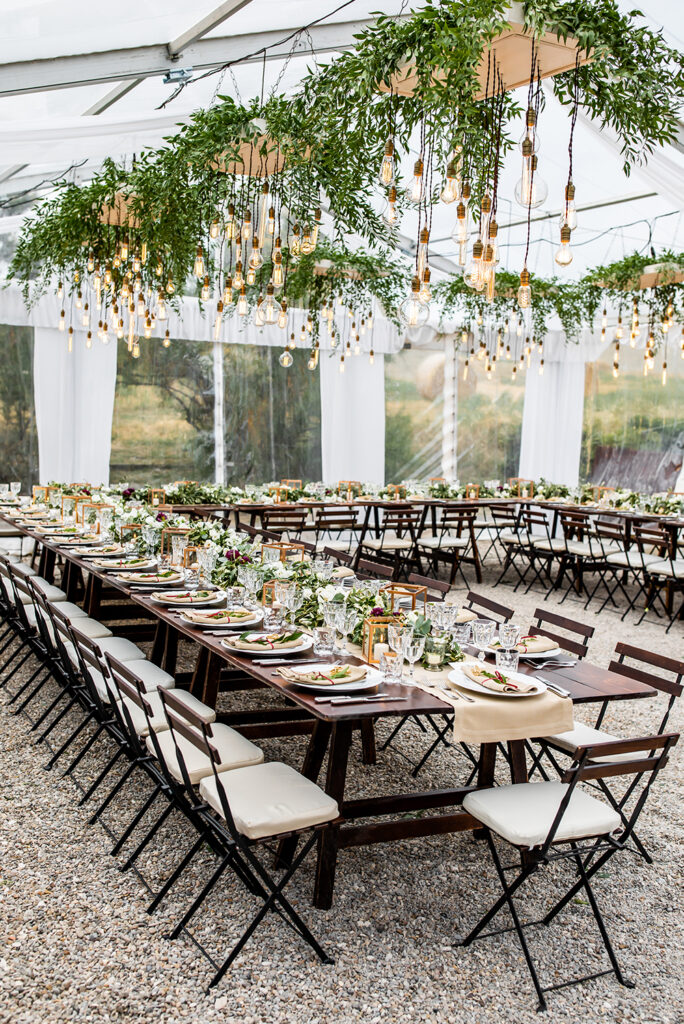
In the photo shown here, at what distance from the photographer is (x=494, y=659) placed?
12.5ft

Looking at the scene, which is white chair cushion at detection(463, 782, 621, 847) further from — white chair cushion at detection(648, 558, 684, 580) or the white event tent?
white chair cushion at detection(648, 558, 684, 580)

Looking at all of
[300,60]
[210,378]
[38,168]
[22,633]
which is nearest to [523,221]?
[300,60]

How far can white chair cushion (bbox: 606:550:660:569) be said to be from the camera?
363 inches

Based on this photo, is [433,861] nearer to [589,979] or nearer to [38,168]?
[589,979]

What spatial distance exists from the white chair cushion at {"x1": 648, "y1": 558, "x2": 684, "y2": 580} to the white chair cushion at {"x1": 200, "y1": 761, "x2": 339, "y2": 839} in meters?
6.42

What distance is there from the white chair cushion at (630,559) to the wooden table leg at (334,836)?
21.8 feet

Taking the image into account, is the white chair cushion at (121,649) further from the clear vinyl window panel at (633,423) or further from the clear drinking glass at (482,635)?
the clear vinyl window panel at (633,423)

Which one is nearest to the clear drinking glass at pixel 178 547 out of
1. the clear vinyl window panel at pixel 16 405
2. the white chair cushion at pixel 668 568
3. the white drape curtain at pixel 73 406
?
the white chair cushion at pixel 668 568

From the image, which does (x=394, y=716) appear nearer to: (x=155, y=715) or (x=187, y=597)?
(x=155, y=715)

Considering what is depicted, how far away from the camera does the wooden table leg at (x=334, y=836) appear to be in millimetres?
3183

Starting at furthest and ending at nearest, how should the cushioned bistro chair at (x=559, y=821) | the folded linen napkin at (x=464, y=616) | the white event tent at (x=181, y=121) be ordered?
1. the white event tent at (x=181, y=121)
2. the folded linen napkin at (x=464, y=616)
3. the cushioned bistro chair at (x=559, y=821)

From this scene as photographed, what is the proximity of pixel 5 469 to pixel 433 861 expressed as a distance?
9.73 meters

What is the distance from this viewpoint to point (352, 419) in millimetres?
13758

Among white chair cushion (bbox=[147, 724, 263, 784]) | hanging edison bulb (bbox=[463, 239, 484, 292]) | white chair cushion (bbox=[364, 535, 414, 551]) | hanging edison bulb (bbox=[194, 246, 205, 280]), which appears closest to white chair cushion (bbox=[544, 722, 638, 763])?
white chair cushion (bbox=[147, 724, 263, 784])
